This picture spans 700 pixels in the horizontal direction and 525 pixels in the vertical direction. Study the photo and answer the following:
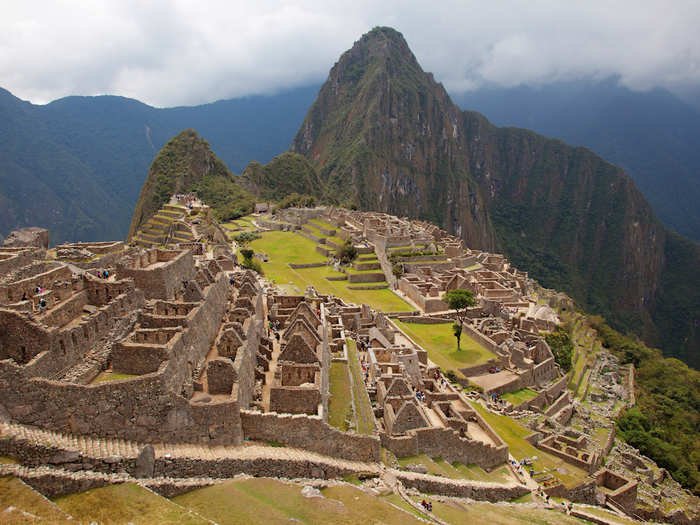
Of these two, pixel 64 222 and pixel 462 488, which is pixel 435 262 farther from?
pixel 64 222

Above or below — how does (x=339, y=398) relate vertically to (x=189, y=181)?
below

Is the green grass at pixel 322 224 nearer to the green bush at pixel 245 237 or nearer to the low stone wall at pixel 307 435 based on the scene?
the green bush at pixel 245 237

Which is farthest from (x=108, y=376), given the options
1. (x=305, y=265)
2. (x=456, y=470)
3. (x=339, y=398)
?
(x=305, y=265)

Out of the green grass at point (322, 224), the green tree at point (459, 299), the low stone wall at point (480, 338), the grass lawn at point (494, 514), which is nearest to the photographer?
the grass lawn at point (494, 514)

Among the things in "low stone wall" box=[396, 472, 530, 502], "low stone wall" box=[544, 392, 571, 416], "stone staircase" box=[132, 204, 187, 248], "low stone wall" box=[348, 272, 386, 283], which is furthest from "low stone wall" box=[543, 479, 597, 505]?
"stone staircase" box=[132, 204, 187, 248]

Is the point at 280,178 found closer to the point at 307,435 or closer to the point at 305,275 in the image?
the point at 305,275

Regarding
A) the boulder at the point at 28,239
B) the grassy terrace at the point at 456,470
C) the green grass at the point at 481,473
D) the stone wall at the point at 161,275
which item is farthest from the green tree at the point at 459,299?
the boulder at the point at 28,239
